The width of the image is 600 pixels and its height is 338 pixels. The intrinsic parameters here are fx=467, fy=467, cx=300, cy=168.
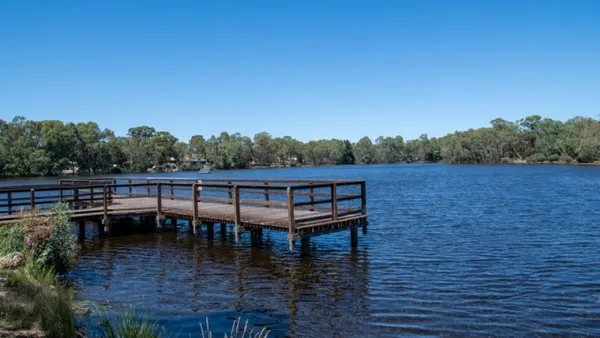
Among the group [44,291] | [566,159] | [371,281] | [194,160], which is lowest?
[371,281]

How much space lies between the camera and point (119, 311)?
31.7 feet

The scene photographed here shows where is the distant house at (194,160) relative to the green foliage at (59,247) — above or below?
above

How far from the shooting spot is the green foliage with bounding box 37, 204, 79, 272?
37.8 ft

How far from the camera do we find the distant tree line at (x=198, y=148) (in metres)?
100

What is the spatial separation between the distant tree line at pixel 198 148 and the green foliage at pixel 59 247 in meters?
94.8

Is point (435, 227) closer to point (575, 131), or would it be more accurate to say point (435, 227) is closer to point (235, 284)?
point (235, 284)

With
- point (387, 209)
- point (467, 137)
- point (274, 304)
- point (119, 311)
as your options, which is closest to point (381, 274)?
point (274, 304)

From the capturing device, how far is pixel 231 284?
1220 cm

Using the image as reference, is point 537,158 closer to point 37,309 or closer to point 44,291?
Result: point 44,291

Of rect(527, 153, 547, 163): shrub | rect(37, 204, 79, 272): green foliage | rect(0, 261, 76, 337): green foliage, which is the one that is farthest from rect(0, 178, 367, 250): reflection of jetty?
rect(527, 153, 547, 163): shrub

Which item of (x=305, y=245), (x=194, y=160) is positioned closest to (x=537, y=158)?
(x=194, y=160)

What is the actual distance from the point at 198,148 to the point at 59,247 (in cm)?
15353

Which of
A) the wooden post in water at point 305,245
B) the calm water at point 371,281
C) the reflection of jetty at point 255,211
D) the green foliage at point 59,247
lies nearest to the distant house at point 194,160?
the reflection of jetty at point 255,211

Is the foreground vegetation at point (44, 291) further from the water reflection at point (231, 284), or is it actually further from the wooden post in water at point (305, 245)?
the wooden post in water at point (305, 245)
